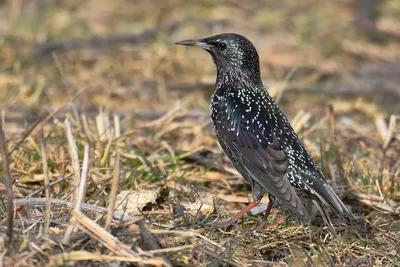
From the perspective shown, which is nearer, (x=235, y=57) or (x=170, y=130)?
(x=235, y=57)

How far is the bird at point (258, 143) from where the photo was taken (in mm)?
4184

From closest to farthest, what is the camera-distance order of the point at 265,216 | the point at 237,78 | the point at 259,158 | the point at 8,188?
the point at 8,188 < the point at 259,158 < the point at 265,216 < the point at 237,78

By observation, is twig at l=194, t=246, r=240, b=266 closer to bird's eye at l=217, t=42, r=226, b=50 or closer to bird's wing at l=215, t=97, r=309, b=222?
bird's wing at l=215, t=97, r=309, b=222

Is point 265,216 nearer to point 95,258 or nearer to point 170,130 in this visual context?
point 95,258

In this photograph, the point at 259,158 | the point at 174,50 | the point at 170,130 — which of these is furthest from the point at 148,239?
the point at 174,50

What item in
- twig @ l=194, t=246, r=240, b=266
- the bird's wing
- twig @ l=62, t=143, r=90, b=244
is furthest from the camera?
the bird's wing

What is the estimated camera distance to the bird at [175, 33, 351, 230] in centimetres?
418

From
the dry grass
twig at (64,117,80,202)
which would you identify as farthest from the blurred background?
twig at (64,117,80,202)

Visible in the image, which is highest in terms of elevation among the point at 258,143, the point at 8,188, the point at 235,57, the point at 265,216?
the point at 235,57

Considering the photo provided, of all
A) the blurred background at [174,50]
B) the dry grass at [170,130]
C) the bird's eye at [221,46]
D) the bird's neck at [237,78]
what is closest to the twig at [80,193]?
the dry grass at [170,130]

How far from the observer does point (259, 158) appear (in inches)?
169

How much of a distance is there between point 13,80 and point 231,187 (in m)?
3.26

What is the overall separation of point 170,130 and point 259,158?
170 cm

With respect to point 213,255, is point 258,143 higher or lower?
higher
